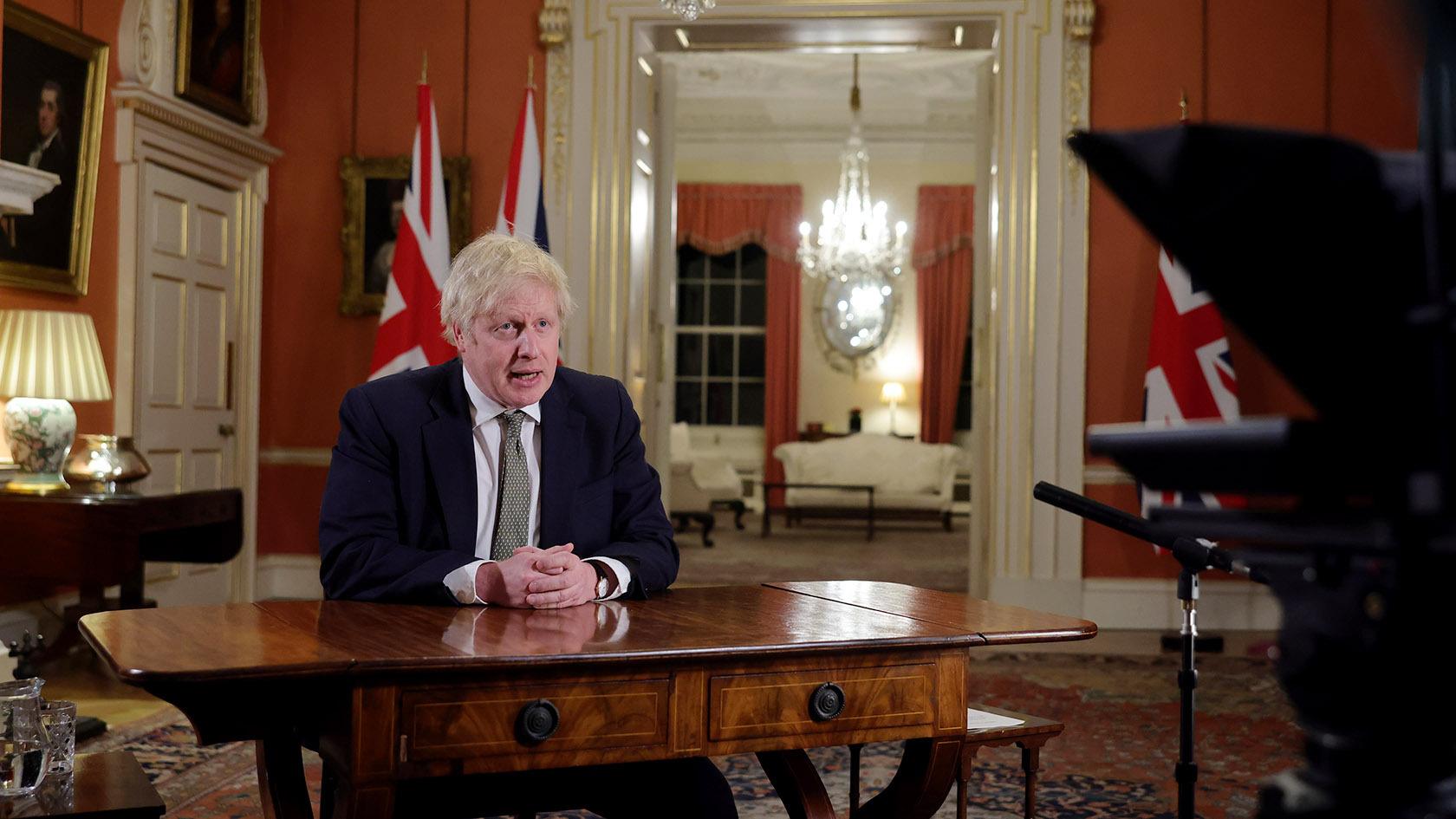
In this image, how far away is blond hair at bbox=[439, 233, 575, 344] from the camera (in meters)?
2.23

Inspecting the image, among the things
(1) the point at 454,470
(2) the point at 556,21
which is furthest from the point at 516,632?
(2) the point at 556,21

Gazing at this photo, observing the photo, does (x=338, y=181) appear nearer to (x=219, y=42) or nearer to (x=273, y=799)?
(x=219, y=42)

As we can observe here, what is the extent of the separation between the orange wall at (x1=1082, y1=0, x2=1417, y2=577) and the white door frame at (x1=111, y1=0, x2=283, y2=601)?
14.0ft

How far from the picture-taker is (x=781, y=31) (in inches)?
256

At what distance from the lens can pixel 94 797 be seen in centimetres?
183

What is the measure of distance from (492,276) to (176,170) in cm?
451

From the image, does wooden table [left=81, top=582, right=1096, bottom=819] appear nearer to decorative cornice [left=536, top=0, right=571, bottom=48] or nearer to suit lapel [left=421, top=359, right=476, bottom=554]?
suit lapel [left=421, top=359, right=476, bottom=554]

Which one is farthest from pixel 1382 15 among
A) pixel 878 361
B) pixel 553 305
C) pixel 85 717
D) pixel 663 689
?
pixel 878 361

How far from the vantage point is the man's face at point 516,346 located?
222cm

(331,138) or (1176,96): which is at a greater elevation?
(1176,96)

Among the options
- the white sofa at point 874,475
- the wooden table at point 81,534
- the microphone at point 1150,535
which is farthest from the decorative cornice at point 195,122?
the white sofa at point 874,475

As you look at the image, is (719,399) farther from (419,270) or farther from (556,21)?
(419,270)

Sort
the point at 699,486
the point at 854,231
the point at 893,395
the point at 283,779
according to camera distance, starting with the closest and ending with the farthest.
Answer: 1. the point at 283,779
2. the point at 699,486
3. the point at 854,231
4. the point at 893,395

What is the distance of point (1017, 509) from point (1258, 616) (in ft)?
4.18
